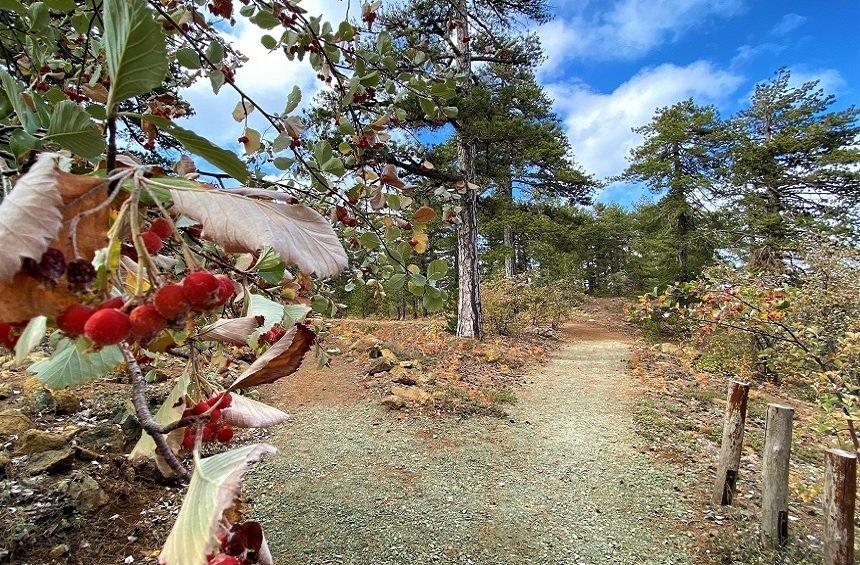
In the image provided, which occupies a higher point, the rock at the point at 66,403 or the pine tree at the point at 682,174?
the pine tree at the point at 682,174

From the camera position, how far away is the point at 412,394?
5.89m

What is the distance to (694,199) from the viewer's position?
1521 centimetres

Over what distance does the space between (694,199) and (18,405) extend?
17501 mm

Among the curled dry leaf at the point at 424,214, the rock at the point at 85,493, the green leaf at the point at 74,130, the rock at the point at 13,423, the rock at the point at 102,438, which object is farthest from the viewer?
the rock at the point at 102,438

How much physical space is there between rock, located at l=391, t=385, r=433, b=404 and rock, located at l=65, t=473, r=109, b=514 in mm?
3418

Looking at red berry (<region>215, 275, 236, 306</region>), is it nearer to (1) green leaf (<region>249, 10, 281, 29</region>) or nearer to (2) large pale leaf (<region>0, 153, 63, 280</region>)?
(2) large pale leaf (<region>0, 153, 63, 280</region>)

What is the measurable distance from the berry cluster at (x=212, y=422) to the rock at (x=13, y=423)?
399cm

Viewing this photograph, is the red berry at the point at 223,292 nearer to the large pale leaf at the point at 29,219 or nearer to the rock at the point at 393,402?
the large pale leaf at the point at 29,219

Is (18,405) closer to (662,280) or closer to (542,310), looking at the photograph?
(542,310)

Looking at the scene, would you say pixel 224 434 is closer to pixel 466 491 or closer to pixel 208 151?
pixel 208 151

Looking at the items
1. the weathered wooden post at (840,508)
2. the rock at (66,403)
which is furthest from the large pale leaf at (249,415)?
the rock at (66,403)

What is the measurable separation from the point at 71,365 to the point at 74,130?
262 millimetres

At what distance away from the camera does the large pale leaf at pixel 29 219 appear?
0.26m

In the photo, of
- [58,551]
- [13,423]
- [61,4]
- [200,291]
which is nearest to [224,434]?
[200,291]
